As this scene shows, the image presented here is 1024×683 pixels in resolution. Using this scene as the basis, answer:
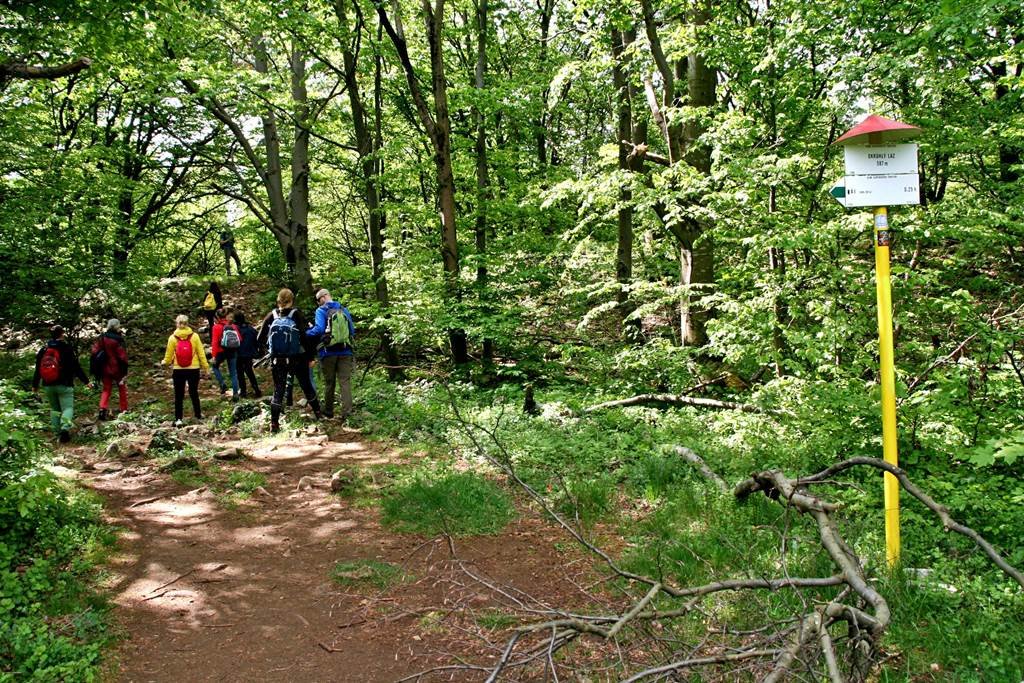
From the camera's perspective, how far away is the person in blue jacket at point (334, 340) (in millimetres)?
9539

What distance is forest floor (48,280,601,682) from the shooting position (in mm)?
4090

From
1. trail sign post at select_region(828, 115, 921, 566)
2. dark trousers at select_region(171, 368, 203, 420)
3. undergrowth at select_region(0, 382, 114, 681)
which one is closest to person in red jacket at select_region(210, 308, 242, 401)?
dark trousers at select_region(171, 368, 203, 420)

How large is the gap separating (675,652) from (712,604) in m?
1.10

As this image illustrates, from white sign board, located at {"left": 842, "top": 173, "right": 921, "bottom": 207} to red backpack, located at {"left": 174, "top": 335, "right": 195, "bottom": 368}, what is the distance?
30.6ft

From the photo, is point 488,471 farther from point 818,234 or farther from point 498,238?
point 498,238

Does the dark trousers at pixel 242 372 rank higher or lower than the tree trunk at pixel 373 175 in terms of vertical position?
lower

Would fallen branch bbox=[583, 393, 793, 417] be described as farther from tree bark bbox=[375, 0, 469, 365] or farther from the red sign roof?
the red sign roof

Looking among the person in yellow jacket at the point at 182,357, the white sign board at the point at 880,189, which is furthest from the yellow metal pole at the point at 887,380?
the person in yellow jacket at the point at 182,357

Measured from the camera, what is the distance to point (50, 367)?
362 inches

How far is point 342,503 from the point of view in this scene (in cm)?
671

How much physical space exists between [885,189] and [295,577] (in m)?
5.14

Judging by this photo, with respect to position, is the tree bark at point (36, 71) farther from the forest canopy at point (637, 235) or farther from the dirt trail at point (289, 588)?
the dirt trail at point (289, 588)

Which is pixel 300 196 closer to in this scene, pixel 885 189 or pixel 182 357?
pixel 182 357

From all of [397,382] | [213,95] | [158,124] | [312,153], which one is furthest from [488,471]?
[158,124]
